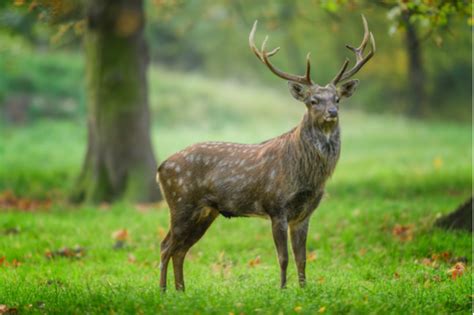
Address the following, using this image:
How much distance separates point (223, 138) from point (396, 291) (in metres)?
22.0

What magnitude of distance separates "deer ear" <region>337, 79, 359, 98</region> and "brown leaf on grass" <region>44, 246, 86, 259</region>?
4.64 meters

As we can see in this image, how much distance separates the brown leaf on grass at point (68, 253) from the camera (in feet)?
35.2

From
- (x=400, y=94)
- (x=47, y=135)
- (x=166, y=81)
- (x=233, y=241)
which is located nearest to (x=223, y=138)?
(x=47, y=135)

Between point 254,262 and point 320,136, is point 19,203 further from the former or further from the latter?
point 320,136

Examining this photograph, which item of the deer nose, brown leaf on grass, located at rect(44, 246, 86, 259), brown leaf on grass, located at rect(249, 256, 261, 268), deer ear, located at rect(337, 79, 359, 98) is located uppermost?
deer ear, located at rect(337, 79, 359, 98)

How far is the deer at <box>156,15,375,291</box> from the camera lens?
803 centimetres

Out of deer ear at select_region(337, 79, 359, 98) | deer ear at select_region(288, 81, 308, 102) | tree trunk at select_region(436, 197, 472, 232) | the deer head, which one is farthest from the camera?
tree trunk at select_region(436, 197, 472, 232)

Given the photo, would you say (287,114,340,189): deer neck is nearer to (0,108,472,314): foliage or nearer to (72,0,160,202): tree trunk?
(0,108,472,314): foliage

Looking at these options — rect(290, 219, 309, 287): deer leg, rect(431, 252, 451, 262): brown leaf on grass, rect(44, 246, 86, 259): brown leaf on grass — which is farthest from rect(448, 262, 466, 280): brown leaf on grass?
rect(44, 246, 86, 259): brown leaf on grass

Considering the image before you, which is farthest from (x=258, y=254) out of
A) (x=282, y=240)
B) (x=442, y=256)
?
(x=282, y=240)

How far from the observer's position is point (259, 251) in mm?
11188

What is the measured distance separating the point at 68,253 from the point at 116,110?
18.1 feet

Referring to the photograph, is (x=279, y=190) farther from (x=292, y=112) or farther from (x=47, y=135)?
(x=292, y=112)

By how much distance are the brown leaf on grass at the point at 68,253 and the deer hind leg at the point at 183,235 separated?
9.15 ft
